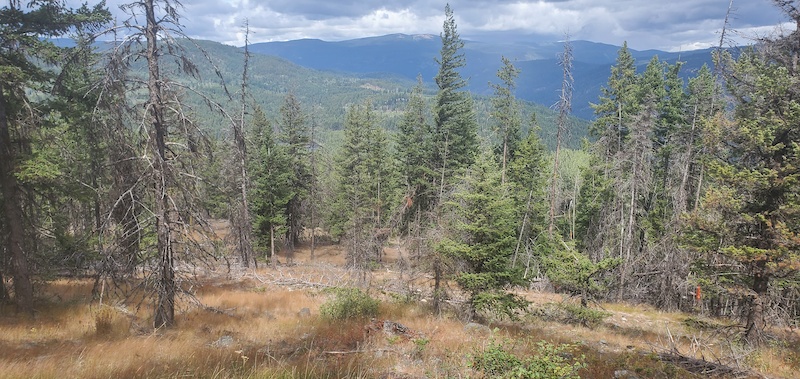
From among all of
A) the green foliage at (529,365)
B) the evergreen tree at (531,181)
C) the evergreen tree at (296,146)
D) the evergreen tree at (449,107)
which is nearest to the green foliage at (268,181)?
the evergreen tree at (296,146)

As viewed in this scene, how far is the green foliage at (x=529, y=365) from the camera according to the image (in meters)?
4.57

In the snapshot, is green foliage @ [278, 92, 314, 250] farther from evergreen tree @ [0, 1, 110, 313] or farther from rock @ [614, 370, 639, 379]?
rock @ [614, 370, 639, 379]

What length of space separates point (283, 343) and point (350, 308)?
3.06 meters

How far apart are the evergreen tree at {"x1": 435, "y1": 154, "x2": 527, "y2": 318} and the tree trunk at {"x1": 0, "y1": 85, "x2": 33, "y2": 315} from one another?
1084 centimetres

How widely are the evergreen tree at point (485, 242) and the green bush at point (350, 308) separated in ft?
9.08

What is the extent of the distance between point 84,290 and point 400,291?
12251 mm

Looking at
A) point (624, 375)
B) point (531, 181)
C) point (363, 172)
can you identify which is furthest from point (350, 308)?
point (363, 172)

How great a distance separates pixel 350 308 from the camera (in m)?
11.8

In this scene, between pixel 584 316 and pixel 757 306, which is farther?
pixel 584 316

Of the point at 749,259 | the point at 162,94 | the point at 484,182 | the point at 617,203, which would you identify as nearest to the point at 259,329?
the point at 162,94

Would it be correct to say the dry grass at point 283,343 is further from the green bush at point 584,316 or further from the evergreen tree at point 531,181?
the evergreen tree at point 531,181

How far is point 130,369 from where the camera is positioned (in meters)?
5.23

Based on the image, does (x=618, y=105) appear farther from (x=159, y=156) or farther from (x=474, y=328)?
(x=159, y=156)

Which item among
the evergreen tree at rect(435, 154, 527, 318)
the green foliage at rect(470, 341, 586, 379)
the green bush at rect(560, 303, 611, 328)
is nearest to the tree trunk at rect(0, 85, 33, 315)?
the evergreen tree at rect(435, 154, 527, 318)
